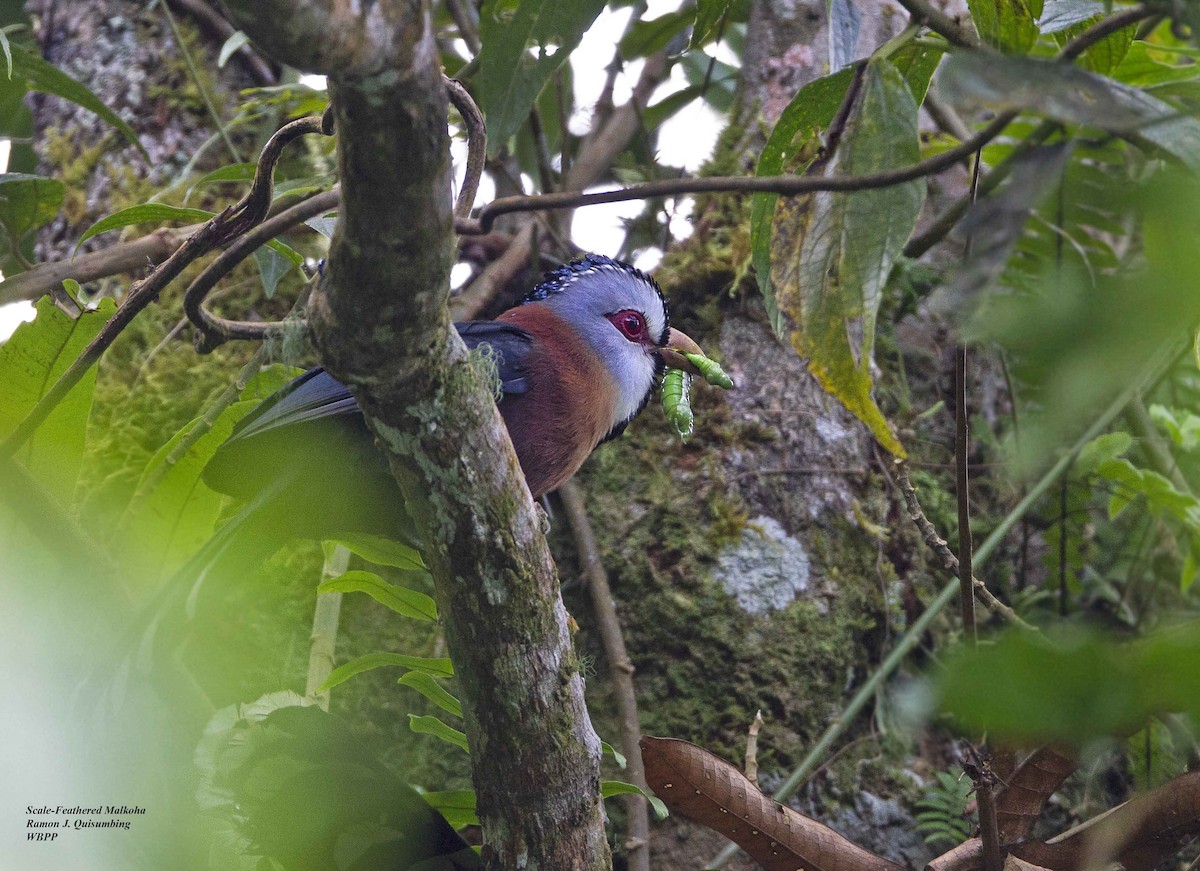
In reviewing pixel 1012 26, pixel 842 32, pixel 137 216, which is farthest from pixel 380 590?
pixel 1012 26

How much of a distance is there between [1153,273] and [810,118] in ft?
3.07

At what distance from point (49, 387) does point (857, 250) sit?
57.5 inches

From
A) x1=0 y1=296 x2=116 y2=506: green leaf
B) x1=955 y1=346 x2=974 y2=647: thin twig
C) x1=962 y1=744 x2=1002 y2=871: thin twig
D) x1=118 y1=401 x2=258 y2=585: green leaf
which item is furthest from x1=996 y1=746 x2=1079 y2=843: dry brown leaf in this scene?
x1=0 y1=296 x2=116 y2=506: green leaf

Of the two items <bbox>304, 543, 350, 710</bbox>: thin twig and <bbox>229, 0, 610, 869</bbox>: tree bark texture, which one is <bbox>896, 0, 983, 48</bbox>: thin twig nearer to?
<bbox>229, 0, 610, 869</bbox>: tree bark texture

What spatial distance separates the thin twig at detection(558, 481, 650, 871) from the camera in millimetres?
2012

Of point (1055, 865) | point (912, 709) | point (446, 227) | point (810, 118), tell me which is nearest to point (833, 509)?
point (1055, 865)

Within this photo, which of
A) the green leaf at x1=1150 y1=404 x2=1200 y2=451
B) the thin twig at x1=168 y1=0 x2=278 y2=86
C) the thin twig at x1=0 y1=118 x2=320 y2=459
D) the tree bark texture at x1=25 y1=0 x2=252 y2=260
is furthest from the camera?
the thin twig at x1=168 y1=0 x2=278 y2=86

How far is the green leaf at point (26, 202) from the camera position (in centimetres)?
209

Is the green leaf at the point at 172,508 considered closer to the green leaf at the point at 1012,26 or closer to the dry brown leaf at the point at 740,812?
the dry brown leaf at the point at 740,812

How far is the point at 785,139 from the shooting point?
55.1 inches

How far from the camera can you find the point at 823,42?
2.93 m

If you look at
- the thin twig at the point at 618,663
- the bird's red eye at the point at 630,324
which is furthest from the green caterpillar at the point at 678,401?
the thin twig at the point at 618,663

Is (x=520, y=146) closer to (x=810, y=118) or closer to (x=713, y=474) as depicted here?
(x=713, y=474)

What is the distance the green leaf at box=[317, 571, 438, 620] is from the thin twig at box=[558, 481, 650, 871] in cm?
52
